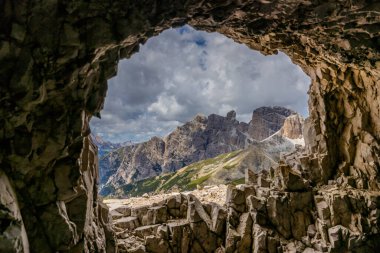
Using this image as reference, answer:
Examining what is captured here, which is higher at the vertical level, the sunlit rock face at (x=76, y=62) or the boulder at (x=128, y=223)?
the sunlit rock face at (x=76, y=62)

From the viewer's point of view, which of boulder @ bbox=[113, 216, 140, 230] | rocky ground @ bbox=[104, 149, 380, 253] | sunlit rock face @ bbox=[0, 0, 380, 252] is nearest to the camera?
sunlit rock face @ bbox=[0, 0, 380, 252]

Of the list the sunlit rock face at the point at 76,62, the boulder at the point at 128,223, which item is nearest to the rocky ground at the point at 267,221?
the boulder at the point at 128,223

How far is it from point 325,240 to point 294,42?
2663 centimetres

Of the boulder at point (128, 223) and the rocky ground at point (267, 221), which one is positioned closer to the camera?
the rocky ground at point (267, 221)

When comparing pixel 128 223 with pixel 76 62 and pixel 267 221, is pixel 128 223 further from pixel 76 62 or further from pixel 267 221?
pixel 76 62

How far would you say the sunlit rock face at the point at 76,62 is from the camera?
58.4 ft

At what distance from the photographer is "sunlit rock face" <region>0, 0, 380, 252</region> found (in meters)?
17.8

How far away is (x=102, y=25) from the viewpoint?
2006cm

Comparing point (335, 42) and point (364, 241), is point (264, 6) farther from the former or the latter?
point (364, 241)

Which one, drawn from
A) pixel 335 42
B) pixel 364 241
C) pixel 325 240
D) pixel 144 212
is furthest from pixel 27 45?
pixel 364 241

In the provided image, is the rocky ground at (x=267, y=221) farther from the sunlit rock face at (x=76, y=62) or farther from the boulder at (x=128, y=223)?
the sunlit rock face at (x=76, y=62)

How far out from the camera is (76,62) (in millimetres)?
19828

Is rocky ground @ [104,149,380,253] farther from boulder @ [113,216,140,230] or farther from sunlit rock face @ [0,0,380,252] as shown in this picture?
sunlit rock face @ [0,0,380,252]

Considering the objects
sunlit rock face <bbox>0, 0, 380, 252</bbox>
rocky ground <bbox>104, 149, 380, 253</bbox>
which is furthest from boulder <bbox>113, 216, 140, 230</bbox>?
sunlit rock face <bbox>0, 0, 380, 252</bbox>
